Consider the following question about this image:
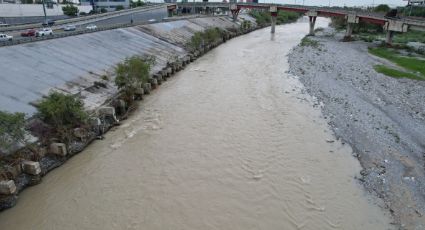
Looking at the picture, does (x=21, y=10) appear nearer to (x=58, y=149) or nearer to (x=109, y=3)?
(x=109, y=3)

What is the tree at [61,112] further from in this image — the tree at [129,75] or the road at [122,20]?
the road at [122,20]

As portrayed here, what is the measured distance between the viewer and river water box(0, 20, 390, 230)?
17078 mm

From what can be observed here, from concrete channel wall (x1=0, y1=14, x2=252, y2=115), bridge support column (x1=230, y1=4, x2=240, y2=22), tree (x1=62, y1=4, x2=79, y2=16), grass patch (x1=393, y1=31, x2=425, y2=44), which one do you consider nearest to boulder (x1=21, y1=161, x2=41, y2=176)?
concrete channel wall (x1=0, y1=14, x2=252, y2=115)

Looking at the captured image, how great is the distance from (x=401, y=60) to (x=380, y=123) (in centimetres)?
3075

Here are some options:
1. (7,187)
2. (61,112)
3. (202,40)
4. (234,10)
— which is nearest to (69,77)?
(61,112)

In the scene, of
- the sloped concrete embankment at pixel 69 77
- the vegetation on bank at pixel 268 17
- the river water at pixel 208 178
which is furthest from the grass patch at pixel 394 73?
the vegetation on bank at pixel 268 17

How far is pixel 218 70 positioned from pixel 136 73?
63.9ft

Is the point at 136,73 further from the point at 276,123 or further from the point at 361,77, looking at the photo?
the point at 361,77

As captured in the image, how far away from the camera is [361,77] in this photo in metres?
41.6

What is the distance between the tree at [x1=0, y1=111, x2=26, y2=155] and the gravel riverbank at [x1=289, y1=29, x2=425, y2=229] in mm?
20442

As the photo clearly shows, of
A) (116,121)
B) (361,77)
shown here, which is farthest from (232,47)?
(116,121)

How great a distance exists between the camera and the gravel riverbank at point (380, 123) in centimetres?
1825

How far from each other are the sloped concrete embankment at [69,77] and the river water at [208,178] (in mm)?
954

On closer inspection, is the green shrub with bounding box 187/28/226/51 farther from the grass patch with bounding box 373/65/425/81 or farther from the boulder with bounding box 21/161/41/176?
the boulder with bounding box 21/161/41/176
